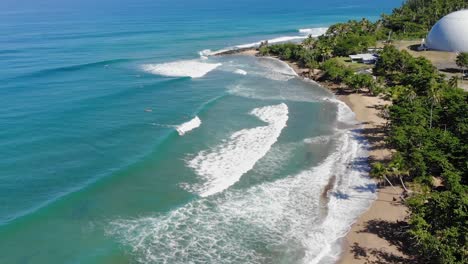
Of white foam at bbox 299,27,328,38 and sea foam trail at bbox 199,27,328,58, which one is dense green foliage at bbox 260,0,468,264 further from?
white foam at bbox 299,27,328,38

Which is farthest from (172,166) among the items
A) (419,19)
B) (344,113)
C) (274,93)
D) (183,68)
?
(419,19)

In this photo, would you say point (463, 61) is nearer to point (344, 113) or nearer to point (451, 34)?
point (451, 34)

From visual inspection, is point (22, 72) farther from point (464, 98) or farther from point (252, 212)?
point (464, 98)

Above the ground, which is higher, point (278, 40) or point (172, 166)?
point (278, 40)

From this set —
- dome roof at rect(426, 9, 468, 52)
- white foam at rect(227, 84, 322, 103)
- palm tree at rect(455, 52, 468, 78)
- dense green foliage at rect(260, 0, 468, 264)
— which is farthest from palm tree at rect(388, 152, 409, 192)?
dome roof at rect(426, 9, 468, 52)

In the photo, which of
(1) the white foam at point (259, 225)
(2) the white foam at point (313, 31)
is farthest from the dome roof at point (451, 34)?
(1) the white foam at point (259, 225)

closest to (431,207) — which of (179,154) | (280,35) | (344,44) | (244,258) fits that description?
(244,258)

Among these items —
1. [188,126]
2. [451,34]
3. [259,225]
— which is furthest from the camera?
[451,34]
